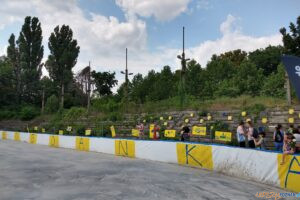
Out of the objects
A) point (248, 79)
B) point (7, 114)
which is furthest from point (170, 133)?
point (7, 114)

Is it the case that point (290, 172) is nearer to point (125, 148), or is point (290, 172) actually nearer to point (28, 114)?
point (125, 148)

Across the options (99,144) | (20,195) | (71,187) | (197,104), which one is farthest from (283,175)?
(197,104)

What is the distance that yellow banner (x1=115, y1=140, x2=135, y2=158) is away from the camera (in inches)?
752

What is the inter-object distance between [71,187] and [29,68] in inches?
2084

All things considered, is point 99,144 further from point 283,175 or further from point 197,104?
point 283,175

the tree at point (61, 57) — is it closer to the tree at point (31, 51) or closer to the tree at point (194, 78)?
the tree at point (31, 51)

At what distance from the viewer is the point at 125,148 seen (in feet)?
64.5

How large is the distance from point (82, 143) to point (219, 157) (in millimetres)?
13869

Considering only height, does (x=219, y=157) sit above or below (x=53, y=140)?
above

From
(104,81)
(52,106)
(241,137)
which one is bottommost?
(241,137)

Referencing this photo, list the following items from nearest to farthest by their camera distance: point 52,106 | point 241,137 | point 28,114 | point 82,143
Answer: point 241,137
point 82,143
point 28,114
point 52,106

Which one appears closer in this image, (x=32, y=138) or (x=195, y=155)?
(x=195, y=155)

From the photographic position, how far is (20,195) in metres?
8.70

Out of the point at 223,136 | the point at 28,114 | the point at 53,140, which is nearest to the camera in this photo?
the point at 223,136
